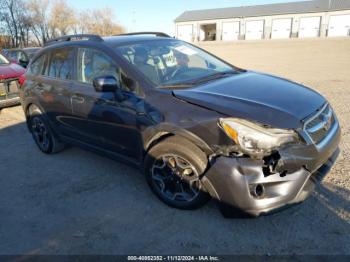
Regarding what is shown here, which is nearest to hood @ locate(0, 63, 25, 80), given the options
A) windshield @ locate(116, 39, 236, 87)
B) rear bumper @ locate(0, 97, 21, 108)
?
rear bumper @ locate(0, 97, 21, 108)

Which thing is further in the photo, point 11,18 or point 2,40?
point 11,18

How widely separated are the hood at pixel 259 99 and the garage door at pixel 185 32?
61945 millimetres

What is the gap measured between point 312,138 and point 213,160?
0.92m

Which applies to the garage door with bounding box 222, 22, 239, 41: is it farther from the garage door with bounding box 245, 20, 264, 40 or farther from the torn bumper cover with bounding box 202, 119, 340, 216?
the torn bumper cover with bounding box 202, 119, 340, 216

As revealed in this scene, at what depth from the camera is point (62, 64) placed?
4.29m

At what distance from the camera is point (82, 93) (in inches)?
150

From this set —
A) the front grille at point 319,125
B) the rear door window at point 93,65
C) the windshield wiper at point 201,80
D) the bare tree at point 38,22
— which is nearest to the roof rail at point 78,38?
the rear door window at point 93,65

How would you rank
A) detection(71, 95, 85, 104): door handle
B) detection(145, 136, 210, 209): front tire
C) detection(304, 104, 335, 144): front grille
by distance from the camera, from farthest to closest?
detection(71, 95, 85, 104): door handle < detection(145, 136, 210, 209): front tire < detection(304, 104, 335, 144): front grille

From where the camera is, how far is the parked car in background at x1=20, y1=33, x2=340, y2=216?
2529mm

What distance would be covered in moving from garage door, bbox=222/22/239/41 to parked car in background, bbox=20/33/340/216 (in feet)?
191

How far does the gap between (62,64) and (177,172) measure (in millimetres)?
2502

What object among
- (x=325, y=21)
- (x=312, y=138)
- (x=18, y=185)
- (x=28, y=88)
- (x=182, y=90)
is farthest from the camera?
(x=325, y=21)

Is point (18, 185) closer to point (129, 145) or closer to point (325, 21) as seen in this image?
point (129, 145)

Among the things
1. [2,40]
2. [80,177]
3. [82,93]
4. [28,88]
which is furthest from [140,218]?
[2,40]
